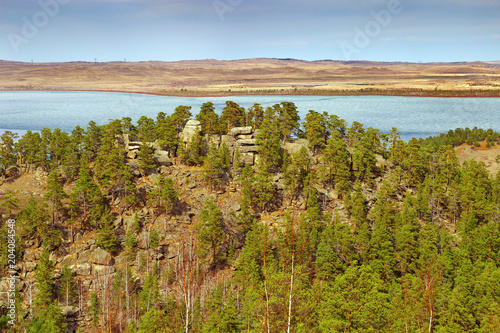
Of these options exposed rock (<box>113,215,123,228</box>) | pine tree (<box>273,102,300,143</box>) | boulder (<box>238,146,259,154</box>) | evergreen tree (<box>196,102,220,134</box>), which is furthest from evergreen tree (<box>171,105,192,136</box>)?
exposed rock (<box>113,215,123,228</box>)

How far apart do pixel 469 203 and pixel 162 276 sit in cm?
5496

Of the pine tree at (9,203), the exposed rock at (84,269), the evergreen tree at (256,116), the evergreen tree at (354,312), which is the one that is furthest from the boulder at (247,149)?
the evergreen tree at (354,312)

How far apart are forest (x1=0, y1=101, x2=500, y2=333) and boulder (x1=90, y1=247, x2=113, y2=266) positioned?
13.4 inches

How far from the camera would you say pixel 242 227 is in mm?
64625

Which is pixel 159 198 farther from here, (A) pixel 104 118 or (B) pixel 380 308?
(A) pixel 104 118

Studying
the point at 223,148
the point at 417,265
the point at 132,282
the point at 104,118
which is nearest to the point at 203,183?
the point at 223,148

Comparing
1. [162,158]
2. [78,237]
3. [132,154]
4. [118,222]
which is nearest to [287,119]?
[162,158]

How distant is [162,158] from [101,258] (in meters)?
24.6

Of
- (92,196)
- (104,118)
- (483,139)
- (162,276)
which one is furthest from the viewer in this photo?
(104,118)

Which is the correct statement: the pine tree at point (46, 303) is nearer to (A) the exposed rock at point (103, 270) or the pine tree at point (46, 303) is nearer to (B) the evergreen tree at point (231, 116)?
(A) the exposed rock at point (103, 270)

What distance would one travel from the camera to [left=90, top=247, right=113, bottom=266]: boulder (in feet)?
188

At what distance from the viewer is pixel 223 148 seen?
75.0 meters

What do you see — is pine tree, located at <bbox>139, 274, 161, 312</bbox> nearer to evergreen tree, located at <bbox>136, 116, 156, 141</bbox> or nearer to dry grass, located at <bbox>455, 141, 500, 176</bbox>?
evergreen tree, located at <bbox>136, 116, 156, 141</bbox>

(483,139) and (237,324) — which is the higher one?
(483,139)
